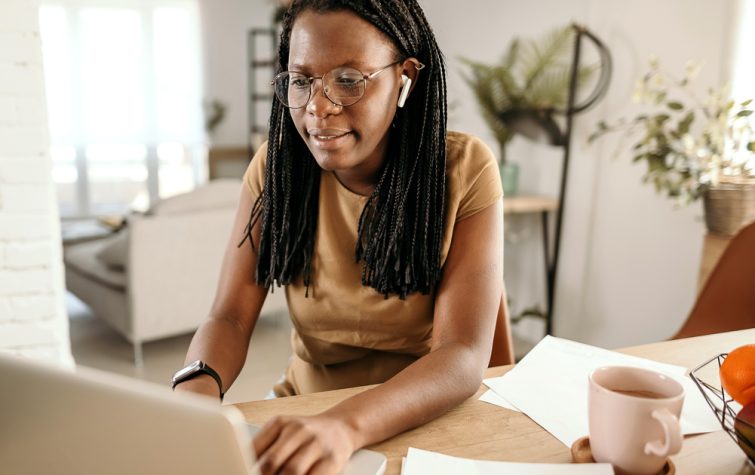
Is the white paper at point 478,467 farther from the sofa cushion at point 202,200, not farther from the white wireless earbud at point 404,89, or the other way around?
the sofa cushion at point 202,200

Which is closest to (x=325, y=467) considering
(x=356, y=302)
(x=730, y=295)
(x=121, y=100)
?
(x=356, y=302)

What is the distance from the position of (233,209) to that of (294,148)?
2053 millimetres

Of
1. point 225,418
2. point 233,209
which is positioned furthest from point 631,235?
point 225,418

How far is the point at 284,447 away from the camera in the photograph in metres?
0.67

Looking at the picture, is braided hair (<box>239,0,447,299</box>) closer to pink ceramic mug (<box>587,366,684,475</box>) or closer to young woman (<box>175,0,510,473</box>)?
young woman (<box>175,0,510,473</box>)

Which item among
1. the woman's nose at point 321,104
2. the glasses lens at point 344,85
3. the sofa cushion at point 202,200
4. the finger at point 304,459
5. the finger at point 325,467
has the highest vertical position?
the glasses lens at point 344,85

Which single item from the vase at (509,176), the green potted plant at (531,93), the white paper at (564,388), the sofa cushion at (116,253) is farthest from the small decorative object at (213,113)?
the white paper at (564,388)

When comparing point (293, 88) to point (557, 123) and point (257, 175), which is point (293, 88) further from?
point (557, 123)

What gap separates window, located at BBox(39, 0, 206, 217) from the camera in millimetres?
6438

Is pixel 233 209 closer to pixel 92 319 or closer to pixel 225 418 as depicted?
pixel 92 319

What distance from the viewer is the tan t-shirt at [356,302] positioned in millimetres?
1157

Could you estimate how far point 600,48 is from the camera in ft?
9.43

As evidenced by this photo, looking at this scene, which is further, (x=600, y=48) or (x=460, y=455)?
(x=600, y=48)

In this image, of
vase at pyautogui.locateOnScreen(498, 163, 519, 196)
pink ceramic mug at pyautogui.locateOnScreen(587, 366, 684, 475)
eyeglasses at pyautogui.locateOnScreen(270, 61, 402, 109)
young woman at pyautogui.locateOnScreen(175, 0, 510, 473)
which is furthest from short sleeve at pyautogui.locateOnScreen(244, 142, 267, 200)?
vase at pyautogui.locateOnScreen(498, 163, 519, 196)
